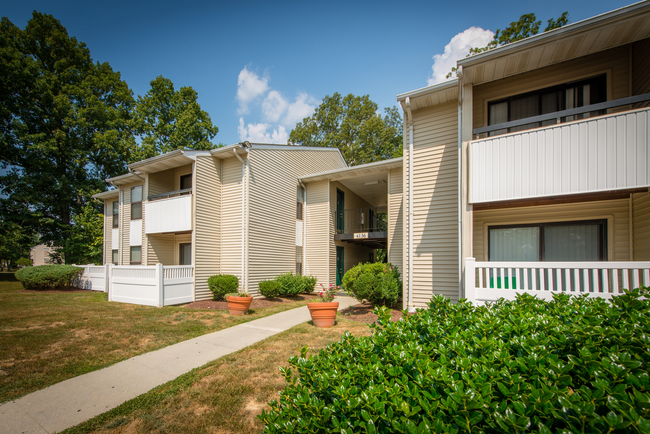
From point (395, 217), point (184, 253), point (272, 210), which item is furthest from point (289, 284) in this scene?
point (184, 253)

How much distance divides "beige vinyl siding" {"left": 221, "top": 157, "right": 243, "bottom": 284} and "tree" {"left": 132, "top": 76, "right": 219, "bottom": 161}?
17445 millimetres

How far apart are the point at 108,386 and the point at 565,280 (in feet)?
28.0

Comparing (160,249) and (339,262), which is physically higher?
(160,249)

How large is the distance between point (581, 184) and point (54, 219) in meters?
→ 33.0

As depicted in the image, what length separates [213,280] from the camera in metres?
11.3

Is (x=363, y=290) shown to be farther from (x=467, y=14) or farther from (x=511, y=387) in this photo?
(x=467, y=14)

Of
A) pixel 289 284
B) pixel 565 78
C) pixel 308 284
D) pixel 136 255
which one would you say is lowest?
pixel 308 284

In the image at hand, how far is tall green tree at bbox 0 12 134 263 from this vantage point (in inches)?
839

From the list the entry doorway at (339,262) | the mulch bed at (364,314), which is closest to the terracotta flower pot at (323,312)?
the mulch bed at (364,314)

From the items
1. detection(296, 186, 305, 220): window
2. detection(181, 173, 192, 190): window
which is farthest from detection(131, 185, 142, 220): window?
detection(296, 186, 305, 220): window

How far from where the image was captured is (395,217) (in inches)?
472

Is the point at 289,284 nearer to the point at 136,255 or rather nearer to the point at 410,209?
the point at 410,209

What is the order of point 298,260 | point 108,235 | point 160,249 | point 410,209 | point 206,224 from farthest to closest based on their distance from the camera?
point 108,235 → point 298,260 → point 160,249 → point 206,224 → point 410,209

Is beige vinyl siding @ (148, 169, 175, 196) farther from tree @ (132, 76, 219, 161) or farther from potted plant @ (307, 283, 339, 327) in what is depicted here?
tree @ (132, 76, 219, 161)
